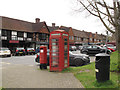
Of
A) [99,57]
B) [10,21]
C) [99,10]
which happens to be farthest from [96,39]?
[99,57]

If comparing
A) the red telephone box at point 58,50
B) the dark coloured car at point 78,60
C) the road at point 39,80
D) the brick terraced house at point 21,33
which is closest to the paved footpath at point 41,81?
the road at point 39,80

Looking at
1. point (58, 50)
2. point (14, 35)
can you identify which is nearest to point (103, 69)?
point (58, 50)

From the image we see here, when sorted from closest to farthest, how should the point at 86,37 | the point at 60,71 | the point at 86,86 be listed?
the point at 86,86 < the point at 60,71 < the point at 86,37

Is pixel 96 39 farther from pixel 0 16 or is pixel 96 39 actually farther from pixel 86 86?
pixel 86 86

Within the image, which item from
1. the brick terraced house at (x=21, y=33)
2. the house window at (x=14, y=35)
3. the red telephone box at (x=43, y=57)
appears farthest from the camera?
the house window at (x=14, y=35)

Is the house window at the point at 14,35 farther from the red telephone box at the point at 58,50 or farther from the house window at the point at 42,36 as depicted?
the red telephone box at the point at 58,50

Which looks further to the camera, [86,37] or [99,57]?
[86,37]

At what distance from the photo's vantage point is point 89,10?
441 inches

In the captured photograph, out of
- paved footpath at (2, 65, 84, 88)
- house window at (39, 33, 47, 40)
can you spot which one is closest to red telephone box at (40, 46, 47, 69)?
paved footpath at (2, 65, 84, 88)

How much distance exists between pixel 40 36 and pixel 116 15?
33811 mm

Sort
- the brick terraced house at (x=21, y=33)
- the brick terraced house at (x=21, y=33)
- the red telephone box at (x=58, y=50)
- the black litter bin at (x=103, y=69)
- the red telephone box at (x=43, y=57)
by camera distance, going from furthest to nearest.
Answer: the brick terraced house at (x=21, y=33) → the brick terraced house at (x=21, y=33) → the red telephone box at (x=43, y=57) → the red telephone box at (x=58, y=50) → the black litter bin at (x=103, y=69)

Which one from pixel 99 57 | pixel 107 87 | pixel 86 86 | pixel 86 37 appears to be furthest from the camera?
pixel 86 37

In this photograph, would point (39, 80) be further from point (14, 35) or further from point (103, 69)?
point (14, 35)

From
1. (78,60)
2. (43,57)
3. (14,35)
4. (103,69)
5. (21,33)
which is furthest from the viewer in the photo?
(21,33)
